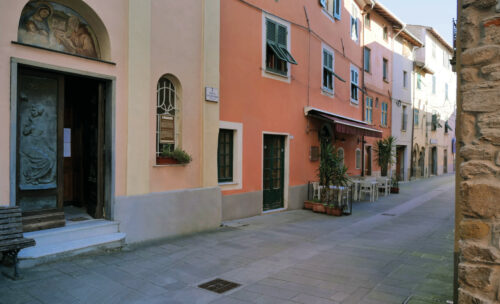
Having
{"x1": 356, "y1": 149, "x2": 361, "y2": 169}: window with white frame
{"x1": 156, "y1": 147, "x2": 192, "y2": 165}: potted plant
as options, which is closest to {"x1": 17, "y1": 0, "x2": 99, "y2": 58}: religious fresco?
{"x1": 156, "y1": 147, "x2": 192, "y2": 165}: potted plant

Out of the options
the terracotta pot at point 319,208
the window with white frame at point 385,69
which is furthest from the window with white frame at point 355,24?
the terracotta pot at point 319,208

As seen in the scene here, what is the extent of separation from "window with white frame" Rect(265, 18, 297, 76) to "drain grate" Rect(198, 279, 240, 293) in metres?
6.81

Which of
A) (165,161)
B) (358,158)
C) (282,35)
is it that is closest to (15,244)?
(165,161)

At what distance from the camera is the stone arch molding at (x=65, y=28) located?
5.55 metres

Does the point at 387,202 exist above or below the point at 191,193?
below

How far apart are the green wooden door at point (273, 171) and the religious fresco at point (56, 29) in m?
5.58

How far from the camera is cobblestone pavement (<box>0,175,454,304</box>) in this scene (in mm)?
4316

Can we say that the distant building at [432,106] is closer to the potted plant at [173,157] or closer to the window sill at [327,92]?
the window sill at [327,92]

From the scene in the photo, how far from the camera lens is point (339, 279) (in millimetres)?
4945

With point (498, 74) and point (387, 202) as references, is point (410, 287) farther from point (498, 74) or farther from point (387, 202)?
point (387, 202)

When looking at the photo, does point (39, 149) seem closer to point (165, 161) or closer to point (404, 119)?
point (165, 161)

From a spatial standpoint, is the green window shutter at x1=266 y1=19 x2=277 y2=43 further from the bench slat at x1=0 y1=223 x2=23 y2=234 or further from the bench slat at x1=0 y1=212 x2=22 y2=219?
the bench slat at x1=0 y1=223 x2=23 y2=234

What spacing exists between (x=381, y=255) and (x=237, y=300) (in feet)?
9.85

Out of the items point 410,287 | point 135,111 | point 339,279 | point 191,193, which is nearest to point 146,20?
point 135,111
